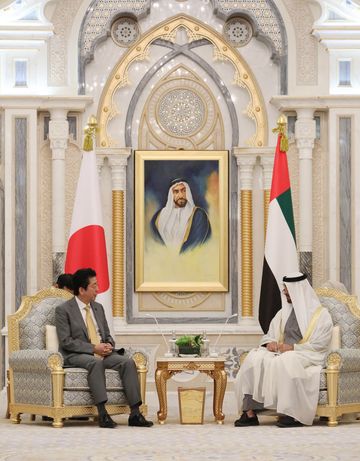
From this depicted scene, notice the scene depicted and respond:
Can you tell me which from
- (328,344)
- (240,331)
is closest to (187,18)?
(240,331)

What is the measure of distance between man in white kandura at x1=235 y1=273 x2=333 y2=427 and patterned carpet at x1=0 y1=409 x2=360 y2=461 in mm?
163

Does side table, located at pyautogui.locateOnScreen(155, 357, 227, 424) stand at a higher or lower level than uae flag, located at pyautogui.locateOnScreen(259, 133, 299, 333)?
lower

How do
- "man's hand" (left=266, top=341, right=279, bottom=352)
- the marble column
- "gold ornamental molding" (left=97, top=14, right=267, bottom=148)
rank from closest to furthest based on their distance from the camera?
→ "man's hand" (left=266, top=341, right=279, bottom=352) < the marble column < "gold ornamental molding" (left=97, top=14, right=267, bottom=148)

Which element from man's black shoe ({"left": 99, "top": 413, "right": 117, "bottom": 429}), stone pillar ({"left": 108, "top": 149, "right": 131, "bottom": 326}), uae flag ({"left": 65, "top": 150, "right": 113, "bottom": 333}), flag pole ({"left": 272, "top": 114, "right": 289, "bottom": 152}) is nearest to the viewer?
man's black shoe ({"left": 99, "top": 413, "right": 117, "bottom": 429})

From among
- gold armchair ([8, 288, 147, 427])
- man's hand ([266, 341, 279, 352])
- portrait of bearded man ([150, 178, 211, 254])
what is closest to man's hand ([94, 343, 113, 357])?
gold armchair ([8, 288, 147, 427])

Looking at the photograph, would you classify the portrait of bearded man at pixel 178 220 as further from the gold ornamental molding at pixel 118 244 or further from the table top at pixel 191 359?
the table top at pixel 191 359

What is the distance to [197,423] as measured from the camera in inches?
346

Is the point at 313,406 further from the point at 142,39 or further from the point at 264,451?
the point at 142,39

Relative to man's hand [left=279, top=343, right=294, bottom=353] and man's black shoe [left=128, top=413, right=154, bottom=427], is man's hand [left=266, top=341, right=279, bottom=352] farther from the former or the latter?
man's black shoe [left=128, top=413, right=154, bottom=427]

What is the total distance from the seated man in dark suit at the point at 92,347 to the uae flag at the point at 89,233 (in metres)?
1.37

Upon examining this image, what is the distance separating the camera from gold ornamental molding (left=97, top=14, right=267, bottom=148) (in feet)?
37.1

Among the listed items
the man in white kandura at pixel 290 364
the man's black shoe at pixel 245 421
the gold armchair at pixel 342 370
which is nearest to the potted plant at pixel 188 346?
the man in white kandura at pixel 290 364

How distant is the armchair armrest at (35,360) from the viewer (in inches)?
342

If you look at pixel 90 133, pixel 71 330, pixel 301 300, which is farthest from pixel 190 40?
pixel 71 330
